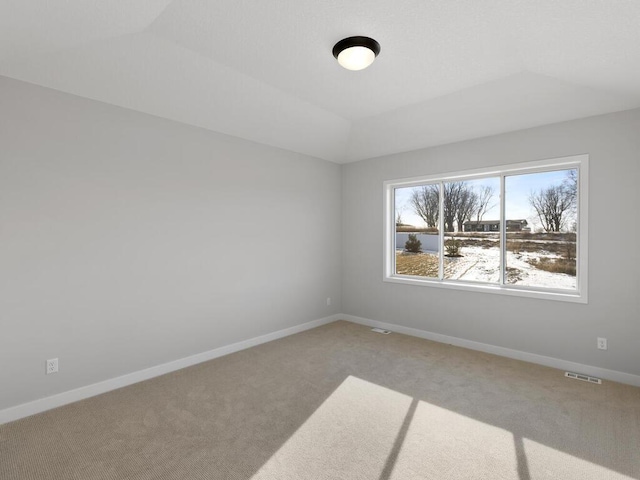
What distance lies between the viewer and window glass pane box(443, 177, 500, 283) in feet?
12.9

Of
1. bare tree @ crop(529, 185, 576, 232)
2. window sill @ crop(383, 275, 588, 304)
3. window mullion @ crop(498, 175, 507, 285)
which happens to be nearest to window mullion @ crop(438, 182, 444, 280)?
window sill @ crop(383, 275, 588, 304)

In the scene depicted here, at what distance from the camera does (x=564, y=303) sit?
10.9 ft

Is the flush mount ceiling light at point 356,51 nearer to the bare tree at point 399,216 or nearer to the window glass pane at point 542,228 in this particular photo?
the window glass pane at point 542,228

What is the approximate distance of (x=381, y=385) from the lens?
9.80 ft

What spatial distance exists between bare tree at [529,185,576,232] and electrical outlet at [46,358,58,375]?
15.6ft

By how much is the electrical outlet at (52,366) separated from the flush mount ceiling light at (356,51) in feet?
10.6

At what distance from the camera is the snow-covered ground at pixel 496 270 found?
3.52 meters

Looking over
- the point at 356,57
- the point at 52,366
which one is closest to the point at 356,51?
the point at 356,57

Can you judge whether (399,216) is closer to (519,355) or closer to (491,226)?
(491,226)

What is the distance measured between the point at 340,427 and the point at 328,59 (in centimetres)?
283

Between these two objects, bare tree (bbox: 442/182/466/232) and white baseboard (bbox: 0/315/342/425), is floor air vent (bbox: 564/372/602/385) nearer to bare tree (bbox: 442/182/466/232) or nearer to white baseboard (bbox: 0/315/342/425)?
bare tree (bbox: 442/182/466/232)

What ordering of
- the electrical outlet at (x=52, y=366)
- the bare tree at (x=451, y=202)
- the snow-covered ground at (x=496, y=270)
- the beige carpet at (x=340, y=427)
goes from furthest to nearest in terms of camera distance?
1. the bare tree at (x=451, y=202)
2. the snow-covered ground at (x=496, y=270)
3. the electrical outlet at (x=52, y=366)
4. the beige carpet at (x=340, y=427)

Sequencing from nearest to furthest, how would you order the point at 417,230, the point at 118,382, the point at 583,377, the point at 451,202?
1. the point at 118,382
2. the point at 583,377
3. the point at 451,202
4. the point at 417,230

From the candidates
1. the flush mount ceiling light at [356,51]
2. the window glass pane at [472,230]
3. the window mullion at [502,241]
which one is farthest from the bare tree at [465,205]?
the flush mount ceiling light at [356,51]
